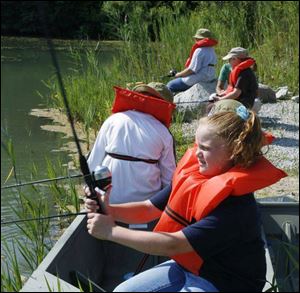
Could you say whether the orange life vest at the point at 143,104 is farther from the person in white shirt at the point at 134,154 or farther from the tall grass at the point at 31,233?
the tall grass at the point at 31,233

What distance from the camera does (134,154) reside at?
11.3 feet

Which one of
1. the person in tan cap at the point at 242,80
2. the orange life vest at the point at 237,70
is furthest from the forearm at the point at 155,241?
the orange life vest at the point at 237,70

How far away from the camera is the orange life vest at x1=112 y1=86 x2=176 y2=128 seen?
350 cm

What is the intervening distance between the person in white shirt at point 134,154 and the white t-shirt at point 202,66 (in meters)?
4.23

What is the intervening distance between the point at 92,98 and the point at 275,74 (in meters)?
3.02

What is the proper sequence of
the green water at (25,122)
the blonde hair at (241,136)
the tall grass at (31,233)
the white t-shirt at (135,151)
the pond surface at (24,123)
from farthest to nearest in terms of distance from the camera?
the green water at (25,122) < the pond surface at (24,123) < the white t-shirt at (135,151) < the tall grass at (31,233) < the blonde hair at (241,136)

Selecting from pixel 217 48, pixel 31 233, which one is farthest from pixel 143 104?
pixel 217 48

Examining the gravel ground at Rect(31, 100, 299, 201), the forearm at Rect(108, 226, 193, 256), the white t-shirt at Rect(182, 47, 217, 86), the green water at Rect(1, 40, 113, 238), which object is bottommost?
the green water at Rect(1, 40, 113, 238)

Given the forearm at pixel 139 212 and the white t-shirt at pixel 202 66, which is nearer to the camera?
the forearm at pixel 139 212

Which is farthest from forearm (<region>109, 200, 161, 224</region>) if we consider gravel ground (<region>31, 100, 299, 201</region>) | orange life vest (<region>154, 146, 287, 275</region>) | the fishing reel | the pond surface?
gravel ground (<region>31, 100, 299, 201</region>)

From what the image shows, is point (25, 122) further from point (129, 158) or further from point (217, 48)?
point (129, 158)

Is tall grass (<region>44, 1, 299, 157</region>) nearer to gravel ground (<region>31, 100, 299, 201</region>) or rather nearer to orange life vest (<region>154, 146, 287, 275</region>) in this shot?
gravel ground (<region>31, 100, 299, 201</region>)

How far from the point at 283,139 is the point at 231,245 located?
4559mm

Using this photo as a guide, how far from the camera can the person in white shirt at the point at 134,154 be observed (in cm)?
342
